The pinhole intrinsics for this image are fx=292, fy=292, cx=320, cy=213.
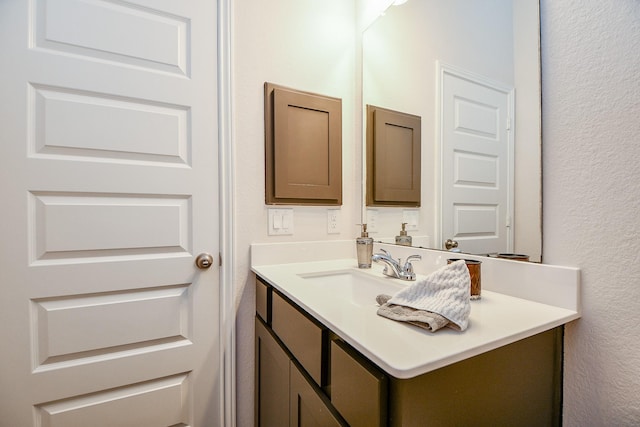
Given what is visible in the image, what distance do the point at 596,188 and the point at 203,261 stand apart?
128 centimetres

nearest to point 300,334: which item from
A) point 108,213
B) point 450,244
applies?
point 450,244

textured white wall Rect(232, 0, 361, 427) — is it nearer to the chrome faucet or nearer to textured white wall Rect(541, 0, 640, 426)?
the chrome faucet

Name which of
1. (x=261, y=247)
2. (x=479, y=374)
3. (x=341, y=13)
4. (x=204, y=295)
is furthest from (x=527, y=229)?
(x=341, y=13)

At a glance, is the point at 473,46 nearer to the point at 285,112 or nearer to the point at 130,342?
the point at 285,112

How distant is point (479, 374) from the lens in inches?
24.0

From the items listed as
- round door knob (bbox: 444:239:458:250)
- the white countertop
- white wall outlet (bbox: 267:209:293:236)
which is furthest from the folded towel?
white wall outlet (bbox: 267:209:293:236)

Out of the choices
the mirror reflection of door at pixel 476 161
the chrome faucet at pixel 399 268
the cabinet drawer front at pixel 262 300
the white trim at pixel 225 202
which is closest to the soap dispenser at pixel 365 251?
the chrome faucet at pixel 399 268

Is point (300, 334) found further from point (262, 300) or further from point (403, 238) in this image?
point (403, 238)

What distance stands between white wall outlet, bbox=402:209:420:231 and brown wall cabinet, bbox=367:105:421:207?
0.10 ft

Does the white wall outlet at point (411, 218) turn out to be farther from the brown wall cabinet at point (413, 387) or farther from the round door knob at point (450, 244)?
the brown wall cabinet at point (413, 387)

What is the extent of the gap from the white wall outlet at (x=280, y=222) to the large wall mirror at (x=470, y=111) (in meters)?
0.46

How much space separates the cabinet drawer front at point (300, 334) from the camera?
0.74 metres

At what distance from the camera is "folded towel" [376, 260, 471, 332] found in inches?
24.6

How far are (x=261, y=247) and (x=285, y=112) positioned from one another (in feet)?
2.07
